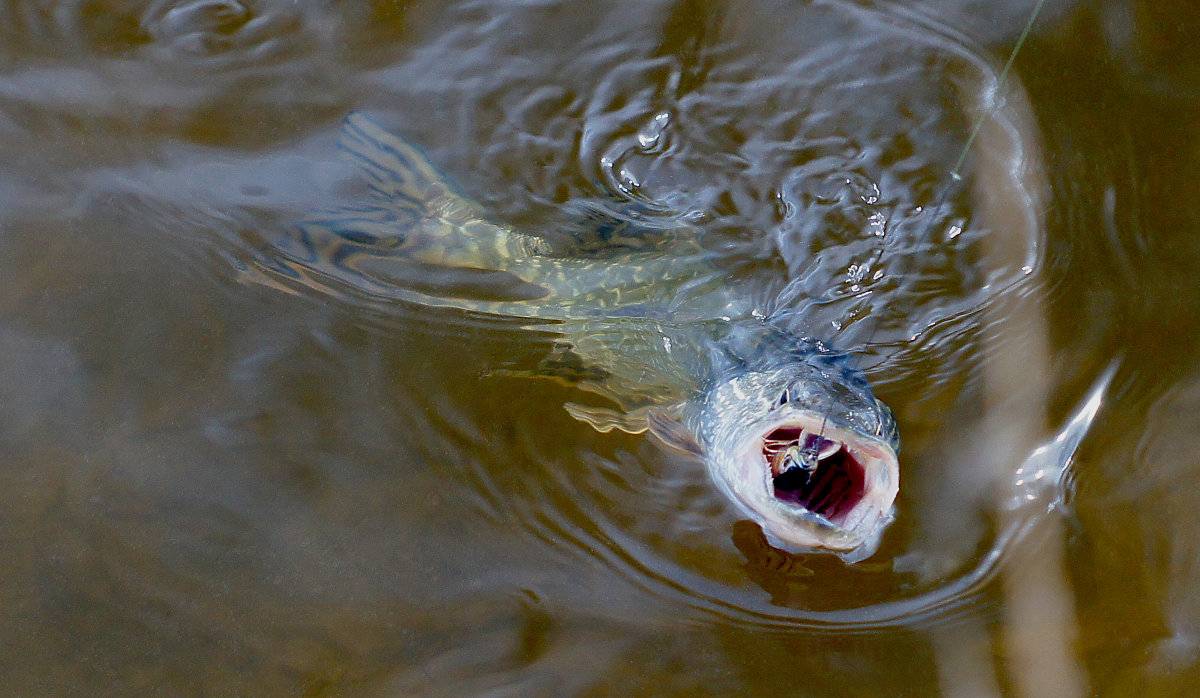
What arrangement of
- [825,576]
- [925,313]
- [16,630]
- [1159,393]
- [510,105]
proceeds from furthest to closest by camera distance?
[510,105] → [925,313] → [1159,393] → [825,576] → [16,630]

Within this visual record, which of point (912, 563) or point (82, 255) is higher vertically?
point (82, 255)

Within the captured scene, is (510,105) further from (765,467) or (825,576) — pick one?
(825,576)

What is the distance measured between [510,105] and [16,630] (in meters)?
2.60

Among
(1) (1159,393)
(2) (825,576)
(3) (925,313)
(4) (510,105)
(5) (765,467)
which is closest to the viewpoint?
(5) (765,467)

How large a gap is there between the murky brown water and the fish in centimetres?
9

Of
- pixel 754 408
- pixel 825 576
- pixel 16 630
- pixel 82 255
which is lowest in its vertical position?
pixel 16 630

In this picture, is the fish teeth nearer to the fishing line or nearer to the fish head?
the fish head

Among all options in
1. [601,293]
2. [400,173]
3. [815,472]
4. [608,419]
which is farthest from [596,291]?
[815,472]

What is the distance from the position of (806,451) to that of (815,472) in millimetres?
167

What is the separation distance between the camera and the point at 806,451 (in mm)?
2490

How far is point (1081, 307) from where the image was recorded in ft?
10.5

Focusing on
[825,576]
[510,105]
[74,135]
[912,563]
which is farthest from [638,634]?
[74,135]

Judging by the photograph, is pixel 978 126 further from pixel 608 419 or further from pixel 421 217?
pixel 421 217

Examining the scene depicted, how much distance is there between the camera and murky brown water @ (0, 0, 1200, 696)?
8.98ft
